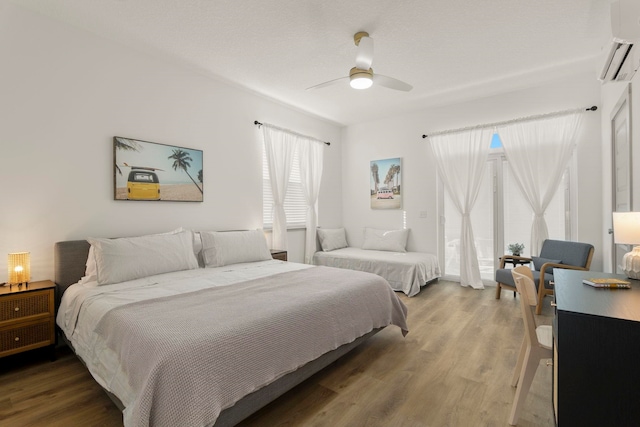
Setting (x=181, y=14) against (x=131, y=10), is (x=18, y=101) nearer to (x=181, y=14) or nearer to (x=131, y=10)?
(x=131, y=10)

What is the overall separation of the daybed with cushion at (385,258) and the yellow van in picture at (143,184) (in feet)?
9.28

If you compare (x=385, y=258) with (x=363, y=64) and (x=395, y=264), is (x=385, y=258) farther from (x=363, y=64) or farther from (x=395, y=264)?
(x=363, y=64)

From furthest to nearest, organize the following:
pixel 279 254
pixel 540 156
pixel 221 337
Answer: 1. pixel 279 254
2. pixel 540 156
3. pixel 221 337

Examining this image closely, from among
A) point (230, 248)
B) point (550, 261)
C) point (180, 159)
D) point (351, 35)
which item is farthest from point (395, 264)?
point (180, 159)

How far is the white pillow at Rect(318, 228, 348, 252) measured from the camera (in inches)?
217

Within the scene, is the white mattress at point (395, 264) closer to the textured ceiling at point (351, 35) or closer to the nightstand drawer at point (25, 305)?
the textured ceiling at point (351, 35)

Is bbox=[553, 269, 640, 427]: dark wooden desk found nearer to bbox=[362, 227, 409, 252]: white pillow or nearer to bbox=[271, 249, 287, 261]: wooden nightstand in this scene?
bbox=[271, 249, 287, 261]: wooden nightstand

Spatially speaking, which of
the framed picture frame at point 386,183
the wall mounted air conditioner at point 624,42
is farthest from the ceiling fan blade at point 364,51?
the framed picture frame at point 386,183

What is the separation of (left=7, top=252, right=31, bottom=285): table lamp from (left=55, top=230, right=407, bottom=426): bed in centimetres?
21

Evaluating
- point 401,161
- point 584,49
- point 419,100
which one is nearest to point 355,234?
point 401,161

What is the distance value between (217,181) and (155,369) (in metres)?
2.97

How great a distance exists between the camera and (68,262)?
2709 mm

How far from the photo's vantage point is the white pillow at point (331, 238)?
5.52 meters

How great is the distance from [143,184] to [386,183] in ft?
13.0
